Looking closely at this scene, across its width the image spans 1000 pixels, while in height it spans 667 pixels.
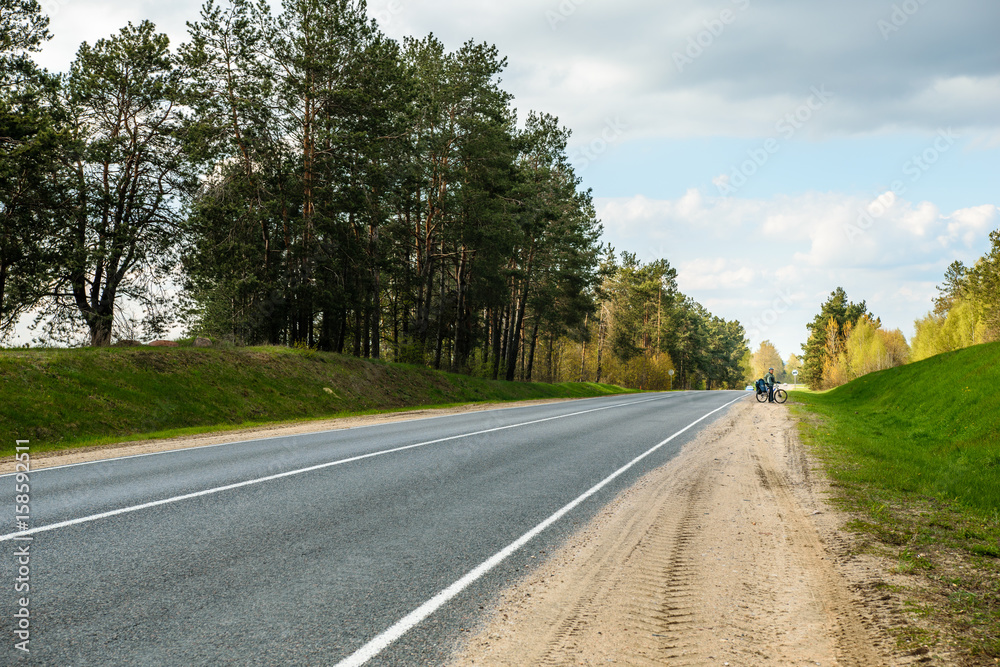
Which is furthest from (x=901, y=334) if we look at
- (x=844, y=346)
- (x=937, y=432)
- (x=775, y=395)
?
(x=937, y=432)

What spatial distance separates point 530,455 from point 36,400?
11.8 metres

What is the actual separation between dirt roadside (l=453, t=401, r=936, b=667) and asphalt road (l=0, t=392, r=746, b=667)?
358 millimetres

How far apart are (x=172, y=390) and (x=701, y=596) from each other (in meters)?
16.8

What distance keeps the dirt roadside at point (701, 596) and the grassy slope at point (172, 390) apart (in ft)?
39.5

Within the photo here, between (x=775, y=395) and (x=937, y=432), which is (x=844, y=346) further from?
(x=937, y=432)

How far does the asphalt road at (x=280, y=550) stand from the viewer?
143 inches

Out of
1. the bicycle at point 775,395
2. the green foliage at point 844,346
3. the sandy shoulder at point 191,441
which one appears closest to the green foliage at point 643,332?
the green foliage at point 844,346

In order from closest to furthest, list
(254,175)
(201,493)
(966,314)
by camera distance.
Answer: (201,493), (254,175), (966,314)

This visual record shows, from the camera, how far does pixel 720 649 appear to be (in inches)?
145

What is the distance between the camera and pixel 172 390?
16.9m

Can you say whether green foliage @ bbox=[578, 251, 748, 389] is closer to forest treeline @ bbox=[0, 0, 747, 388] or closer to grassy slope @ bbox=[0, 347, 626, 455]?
forest treeline @ bbox=[0, 0, 747, 388]

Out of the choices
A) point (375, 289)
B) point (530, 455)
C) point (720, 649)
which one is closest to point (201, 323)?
point (375, 289)

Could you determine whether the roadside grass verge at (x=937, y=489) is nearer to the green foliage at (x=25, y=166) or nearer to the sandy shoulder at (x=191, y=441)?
the sandy shoulder at (x=191, y=441)

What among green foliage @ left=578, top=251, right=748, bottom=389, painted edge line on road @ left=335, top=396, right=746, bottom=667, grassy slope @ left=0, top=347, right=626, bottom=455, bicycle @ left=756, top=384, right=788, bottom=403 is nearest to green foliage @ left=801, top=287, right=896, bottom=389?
green foliage @ left=578, top=251, right=748, bottom=389
